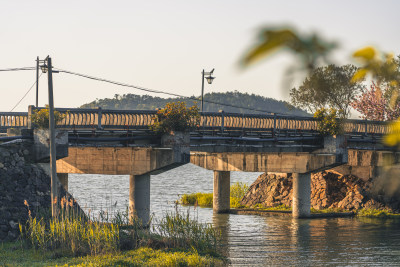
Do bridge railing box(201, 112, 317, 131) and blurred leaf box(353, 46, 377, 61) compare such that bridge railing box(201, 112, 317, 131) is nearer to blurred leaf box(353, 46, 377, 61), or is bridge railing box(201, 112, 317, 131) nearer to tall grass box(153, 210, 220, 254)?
tall grass box(153, 210, 220, 254)

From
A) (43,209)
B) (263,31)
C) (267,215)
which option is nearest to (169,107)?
(43,209)

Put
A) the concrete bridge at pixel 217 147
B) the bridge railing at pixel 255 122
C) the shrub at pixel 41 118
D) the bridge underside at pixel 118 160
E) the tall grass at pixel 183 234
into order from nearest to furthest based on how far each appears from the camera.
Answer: the tall grass at pixel 183 234 → the shrub at pixel 41 118 → the concrete bridge at pixel 217 147 → the bridge underside at pixel 118 160 → the bridge railing at pixel 255 122

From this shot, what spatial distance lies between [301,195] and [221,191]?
6511 millimetres

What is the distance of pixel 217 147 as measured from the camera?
120 feet

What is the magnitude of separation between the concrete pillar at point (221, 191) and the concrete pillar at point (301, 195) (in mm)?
5570

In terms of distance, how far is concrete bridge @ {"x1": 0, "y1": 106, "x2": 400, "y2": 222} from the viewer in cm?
3281

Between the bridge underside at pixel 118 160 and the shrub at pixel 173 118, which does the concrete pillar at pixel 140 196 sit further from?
the shrub at pixel 173 118

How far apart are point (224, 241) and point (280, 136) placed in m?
10.3

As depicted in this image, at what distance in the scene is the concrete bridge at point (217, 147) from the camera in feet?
108

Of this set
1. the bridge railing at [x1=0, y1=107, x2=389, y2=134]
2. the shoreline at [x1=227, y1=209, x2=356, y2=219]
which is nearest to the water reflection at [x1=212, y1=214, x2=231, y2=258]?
the shoreline at [x1=227, y1=209, x2=356, y2=219]

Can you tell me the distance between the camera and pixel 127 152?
3716 cm

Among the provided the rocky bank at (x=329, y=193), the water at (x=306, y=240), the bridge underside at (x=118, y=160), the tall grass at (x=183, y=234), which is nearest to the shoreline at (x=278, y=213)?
the water at (x=306, y=240)

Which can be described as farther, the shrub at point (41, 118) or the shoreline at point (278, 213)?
the shoreline at point (278, 213)

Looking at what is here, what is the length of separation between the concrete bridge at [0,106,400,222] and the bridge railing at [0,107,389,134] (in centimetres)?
5
